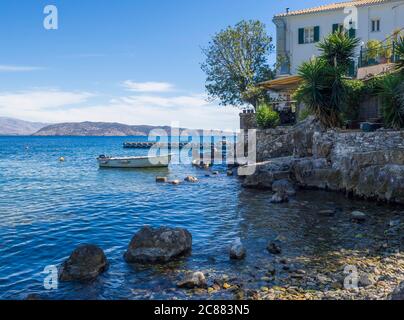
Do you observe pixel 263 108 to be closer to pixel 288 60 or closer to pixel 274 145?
pixel 274 145

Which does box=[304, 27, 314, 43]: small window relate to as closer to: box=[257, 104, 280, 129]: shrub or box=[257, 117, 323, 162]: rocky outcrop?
box=[257, 104, 280, 129]: shrub

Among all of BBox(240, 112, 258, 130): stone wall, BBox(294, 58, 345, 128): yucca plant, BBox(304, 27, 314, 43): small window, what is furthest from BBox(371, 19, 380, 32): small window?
BBox(294, 58, 345, 128): yucca plant

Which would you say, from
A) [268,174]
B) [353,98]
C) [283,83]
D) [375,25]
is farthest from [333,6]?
[268,174]

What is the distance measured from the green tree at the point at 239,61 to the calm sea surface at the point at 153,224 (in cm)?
1822

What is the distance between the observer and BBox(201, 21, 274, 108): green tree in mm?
39875

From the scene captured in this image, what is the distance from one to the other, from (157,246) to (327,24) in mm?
33491

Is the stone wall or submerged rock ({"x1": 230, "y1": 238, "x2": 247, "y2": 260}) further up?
the stone wall

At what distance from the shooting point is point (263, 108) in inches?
1270

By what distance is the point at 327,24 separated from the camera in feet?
120

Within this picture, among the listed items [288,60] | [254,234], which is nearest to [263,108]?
[288,60]

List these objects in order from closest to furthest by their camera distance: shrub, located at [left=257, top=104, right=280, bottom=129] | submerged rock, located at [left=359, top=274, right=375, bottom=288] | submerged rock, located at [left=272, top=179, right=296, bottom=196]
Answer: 1. submerged rock, located at [left=359, top=274, right=375, bottom=288]
2. submerged rock, located at [left=272, top=179, right=296, bottom=196]
3. shrub, located at [left=257, top=104, right=280, bottom=129]

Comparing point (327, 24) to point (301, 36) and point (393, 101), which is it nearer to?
point (301, 36)

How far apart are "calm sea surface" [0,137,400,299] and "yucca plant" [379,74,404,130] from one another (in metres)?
5.06
